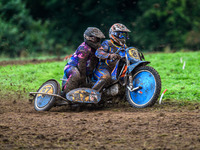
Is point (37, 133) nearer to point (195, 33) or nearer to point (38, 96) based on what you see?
point (38, 96)

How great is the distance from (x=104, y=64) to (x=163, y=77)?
474 centimetres

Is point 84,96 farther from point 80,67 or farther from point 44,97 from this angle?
point 44,97

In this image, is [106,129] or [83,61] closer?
[106,129]

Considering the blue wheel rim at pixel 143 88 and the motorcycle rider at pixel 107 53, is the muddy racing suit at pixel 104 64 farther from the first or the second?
the blue wheel rim at pixel 143 88

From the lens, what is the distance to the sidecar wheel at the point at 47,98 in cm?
959

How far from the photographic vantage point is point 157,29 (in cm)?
4000

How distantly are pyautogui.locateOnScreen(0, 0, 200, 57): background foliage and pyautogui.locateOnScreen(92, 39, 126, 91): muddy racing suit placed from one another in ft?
78.2

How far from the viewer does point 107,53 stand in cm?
938

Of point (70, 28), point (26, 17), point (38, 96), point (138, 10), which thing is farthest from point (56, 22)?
point (38, 96)

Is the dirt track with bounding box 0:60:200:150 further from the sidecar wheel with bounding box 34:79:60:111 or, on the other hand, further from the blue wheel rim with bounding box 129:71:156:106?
the sidecar wheel with bounding box 34:79:60:111

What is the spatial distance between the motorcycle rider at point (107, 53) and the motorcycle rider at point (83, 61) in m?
0.21

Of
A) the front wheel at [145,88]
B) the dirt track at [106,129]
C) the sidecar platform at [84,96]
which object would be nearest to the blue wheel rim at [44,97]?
the dirt track at [106,129]

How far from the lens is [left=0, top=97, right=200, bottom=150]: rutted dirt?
19.7ft

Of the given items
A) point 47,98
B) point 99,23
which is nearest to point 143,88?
point 47,98
